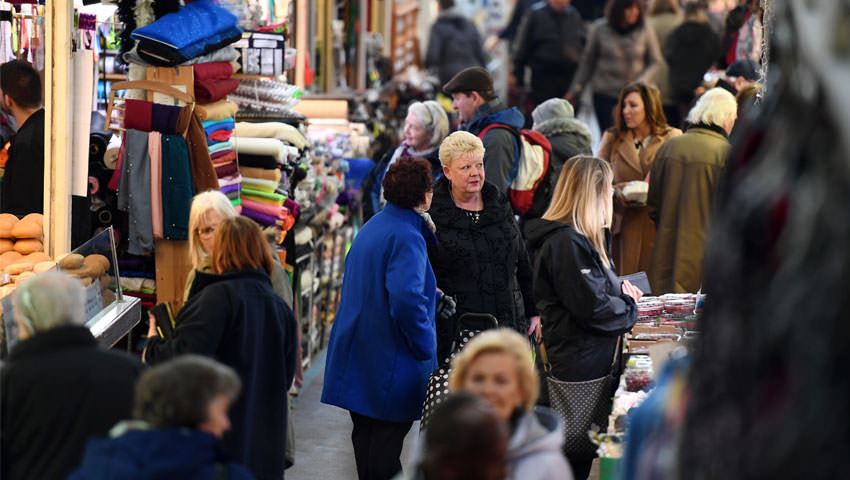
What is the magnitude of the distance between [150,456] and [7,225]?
344cm

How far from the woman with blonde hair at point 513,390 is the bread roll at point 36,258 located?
129 inches

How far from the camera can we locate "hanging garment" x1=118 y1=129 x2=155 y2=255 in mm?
7316

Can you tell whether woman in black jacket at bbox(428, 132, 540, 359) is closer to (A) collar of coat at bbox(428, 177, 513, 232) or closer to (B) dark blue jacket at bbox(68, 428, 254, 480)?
(A) collar of coat at bbox(428, 177, 513, 232)

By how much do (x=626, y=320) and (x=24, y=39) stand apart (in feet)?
10.5

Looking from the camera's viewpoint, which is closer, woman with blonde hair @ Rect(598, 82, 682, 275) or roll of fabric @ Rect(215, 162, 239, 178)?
roll of fabric @ Rect(215, 162, 239, 178)

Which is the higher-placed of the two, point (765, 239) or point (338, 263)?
point (765, 239)

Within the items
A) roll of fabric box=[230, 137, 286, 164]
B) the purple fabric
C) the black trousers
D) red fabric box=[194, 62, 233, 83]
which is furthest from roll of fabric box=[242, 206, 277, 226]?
the black trousers

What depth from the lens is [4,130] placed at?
7469 millimetres

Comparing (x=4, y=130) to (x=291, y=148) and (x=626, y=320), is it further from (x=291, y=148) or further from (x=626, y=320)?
(x=626, y=320)

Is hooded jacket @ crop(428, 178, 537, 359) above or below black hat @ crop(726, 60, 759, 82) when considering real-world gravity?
below

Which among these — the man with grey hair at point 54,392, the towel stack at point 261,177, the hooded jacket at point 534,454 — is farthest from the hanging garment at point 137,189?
the hooded jacket at point 534,454

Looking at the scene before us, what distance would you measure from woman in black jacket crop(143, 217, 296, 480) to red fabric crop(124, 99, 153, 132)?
73.4 inches

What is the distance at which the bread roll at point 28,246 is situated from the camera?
22.8ft

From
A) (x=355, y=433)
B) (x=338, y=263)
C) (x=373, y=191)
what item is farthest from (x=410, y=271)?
(x=338, y=263)
